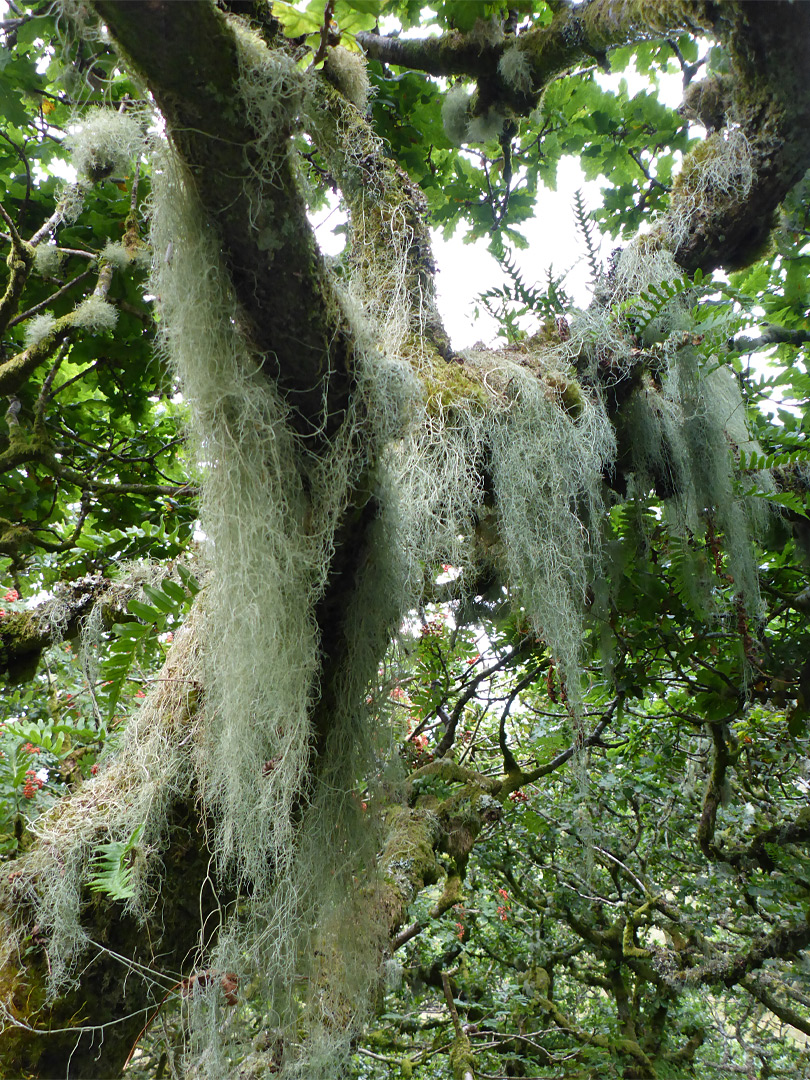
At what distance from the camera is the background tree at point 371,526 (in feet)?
3.74

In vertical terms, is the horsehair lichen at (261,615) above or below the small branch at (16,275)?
below

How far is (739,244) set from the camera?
2.16 metres

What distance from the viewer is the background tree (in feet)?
3.74

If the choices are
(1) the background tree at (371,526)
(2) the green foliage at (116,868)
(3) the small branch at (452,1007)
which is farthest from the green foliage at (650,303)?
(3) the small branch at (452,1007)

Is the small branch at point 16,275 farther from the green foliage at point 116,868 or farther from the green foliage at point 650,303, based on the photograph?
the green foliage at point 650,303

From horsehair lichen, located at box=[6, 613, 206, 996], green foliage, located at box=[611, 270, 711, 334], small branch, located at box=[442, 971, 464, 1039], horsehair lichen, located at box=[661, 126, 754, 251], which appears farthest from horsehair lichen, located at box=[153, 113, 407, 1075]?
small branch, located at box=[442, 971, 464, 1039]

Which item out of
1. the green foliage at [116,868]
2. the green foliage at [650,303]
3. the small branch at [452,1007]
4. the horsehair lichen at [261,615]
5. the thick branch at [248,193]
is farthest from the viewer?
the small branch at [452,1007]

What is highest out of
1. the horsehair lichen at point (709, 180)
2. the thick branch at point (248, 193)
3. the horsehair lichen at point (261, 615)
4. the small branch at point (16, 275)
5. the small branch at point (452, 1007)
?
the horsehair lichen at point (709, 180)

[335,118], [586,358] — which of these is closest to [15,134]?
[335,118]

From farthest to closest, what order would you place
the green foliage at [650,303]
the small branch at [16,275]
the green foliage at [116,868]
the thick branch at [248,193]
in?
the small branch at [16,275] < the green foliage at [650,303] < the green foliage at [116,868] < the thick branch at [248,193]

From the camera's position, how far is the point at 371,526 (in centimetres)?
125

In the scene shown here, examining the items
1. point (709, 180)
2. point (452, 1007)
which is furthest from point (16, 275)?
point (452, 1007)

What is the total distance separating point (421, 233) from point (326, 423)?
1.03 m

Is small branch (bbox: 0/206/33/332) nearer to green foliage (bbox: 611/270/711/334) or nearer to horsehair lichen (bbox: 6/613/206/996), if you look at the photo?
horsehair lichen (bbox: 6/613/206/996)
